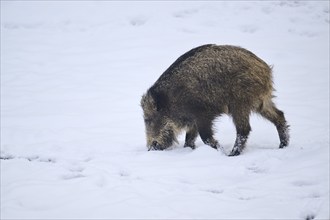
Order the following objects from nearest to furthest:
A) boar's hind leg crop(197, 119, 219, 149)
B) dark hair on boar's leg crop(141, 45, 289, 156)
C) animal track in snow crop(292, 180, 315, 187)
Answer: animal track in snow crop(292, 180, 315, 187) → dark hair on boar's leg crop(141, 45, 289, 156) → boar's hind leg crop(197, 119, 219, 149)

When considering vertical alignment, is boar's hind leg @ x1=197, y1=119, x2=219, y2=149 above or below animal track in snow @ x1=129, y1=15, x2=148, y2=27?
below

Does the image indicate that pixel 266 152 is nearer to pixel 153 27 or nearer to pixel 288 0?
pixel 153 27

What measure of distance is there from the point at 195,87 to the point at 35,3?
14.1 meters

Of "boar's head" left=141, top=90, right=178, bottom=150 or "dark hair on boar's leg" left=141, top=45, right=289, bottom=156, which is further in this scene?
"boar's head" left=141, top=90, right=178, bottom=150

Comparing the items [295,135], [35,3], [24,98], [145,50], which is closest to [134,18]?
[145,50]

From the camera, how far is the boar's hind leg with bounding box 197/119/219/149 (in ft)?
19.4

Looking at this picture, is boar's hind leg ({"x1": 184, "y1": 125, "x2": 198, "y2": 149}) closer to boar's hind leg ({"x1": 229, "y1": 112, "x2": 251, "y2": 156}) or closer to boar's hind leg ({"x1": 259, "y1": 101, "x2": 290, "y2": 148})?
A: boar's hind leg ({"x1": 229, "y1": 112, "x2": 251, "y2": 156})

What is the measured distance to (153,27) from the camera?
15.4 meters

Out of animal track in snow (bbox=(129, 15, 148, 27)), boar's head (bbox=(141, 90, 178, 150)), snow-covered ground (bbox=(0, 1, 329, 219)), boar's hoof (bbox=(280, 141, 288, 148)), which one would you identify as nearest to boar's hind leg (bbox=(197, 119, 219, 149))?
snow-covered ground (bbox=(0, 1, 329, 219))

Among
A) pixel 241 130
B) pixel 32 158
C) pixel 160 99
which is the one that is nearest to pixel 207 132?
pixel 241 130

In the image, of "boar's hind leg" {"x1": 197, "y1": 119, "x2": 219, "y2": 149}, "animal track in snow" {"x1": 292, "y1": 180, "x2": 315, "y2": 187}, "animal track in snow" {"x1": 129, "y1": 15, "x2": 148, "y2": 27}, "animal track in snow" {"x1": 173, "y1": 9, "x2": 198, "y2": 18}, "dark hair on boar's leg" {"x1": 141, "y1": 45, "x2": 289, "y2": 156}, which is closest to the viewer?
"animal track in snow" {"x1": 292, "y1": 180, "x2": 315, "y2": 187}

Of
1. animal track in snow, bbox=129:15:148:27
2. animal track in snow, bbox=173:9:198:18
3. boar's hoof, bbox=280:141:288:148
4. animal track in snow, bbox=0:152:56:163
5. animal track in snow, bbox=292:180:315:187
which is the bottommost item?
animal track in snow, bbox=0:152:56:163

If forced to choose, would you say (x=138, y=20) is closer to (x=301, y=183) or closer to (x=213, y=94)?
(x=213, y=94)

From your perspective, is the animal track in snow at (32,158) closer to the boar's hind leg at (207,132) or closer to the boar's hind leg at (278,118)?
the boar's hind leg at (207,132)
